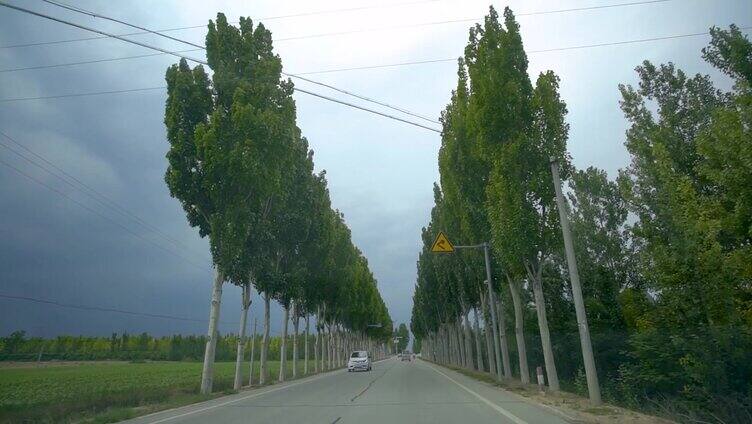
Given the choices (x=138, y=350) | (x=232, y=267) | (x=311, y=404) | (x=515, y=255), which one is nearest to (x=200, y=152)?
(x=232, y=267)

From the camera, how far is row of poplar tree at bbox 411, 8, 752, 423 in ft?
47.0

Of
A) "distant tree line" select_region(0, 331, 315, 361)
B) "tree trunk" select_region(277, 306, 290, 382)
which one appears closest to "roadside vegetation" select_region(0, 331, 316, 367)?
"distant tree line" select_region(0, 331, 315, 361)

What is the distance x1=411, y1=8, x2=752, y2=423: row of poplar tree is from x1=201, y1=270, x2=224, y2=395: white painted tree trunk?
40.4 ft

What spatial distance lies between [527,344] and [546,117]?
64.3 ft

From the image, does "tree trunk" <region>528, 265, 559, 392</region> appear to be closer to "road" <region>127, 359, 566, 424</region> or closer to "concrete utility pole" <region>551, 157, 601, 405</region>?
"road" <region>127, 359, 566, 424</region>

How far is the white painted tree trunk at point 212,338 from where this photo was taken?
2042cm

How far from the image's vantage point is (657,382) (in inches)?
640

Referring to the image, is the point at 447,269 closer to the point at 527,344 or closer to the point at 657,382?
the point at 527,344

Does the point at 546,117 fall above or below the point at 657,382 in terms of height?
above

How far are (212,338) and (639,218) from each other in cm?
1926

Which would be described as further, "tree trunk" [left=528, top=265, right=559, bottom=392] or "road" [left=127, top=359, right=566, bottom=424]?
"tree trunk" [left=528, top=265, right=559, bottom=392]

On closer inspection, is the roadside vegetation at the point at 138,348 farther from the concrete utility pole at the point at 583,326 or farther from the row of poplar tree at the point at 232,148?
the concrete utility pole at the point at 583,326

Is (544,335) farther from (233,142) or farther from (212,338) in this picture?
(233,142)

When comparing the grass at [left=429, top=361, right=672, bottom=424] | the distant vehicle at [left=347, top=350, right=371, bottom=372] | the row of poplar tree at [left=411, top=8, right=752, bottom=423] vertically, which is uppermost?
the row of poplar tree at [left=411, top=8, right=752, bottom=423]
